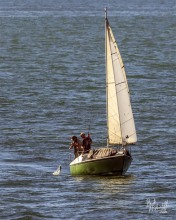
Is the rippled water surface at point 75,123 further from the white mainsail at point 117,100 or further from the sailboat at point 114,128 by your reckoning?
the white mainsail at point 117,100

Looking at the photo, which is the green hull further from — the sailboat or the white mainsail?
the white mainsail

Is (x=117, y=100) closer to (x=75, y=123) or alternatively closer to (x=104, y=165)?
(x=104, y=165)

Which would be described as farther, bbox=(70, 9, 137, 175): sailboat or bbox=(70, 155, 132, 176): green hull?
bbox=(70, 9, 137, 175): sailboat

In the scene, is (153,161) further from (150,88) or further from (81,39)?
(81,39)

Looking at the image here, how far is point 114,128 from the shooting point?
47.9 meters

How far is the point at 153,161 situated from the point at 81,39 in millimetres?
80274

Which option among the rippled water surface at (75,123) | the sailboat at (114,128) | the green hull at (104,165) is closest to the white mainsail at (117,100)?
the sailboat at (114,128)

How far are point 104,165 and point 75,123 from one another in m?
17.2

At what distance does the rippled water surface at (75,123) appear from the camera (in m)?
41.8

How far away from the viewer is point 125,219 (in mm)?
38875

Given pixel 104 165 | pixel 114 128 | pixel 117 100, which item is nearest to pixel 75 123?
pixel 114 128

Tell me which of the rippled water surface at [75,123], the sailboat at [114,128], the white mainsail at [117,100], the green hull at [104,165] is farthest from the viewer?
the white mainsail at [117,100]

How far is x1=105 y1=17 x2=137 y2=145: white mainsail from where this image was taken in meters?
47.3

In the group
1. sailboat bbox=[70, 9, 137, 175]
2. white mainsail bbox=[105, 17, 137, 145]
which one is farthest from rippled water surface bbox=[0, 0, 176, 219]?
white mainsail bbox=[105, 17, 137, 145]
